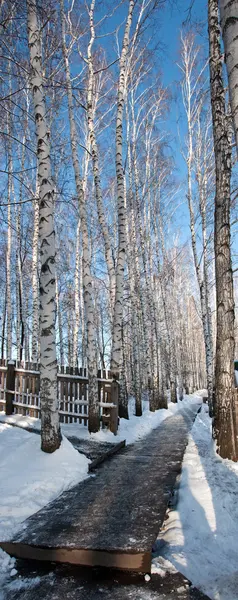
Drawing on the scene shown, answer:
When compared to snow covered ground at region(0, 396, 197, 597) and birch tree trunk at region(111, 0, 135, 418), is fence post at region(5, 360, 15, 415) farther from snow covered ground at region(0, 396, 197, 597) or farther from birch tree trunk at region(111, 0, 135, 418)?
birch tree trunk at region(111, 0, 135, 418)

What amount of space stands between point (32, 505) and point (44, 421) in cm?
171

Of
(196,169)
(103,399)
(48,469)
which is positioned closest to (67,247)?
(196,169)

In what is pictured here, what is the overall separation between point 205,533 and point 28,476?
7.79 feet

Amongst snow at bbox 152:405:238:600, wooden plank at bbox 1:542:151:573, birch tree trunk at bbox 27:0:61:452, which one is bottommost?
snow at bbox 152:405:238:600

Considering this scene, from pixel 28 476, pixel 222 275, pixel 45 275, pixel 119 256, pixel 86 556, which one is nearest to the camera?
pixel 86 556

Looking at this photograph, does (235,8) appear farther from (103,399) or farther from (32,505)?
(103,399)

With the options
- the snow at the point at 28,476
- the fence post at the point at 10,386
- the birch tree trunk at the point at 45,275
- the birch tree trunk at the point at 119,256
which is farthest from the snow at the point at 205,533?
the fence post at the point at 10,386

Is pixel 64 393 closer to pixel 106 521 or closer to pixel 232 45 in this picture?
pixel 106 521

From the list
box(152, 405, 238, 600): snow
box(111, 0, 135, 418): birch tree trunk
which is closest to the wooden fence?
box(111, 0, 135, 418): birch tree trunk

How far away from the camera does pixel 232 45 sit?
2137mm

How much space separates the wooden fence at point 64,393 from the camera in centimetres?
834

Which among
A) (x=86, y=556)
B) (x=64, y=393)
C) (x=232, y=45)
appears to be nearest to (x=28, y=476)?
(x=86, y=556)

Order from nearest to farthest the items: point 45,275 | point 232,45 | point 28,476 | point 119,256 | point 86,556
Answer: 1. point 232,45
2. point 86,556
3. point 28,476
4. point 45,275
5. point 119,256

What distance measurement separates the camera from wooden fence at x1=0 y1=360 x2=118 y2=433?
8.34m
